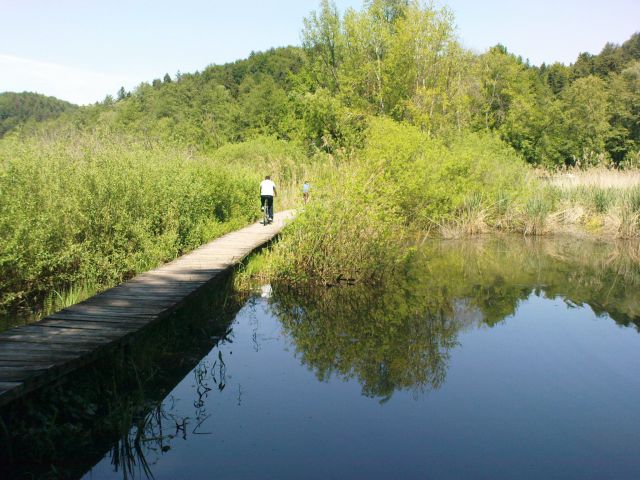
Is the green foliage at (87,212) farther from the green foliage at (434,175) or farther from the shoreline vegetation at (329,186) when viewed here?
the green foliage at (434,175)

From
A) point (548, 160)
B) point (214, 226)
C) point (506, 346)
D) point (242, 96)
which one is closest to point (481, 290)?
point (506, 346)

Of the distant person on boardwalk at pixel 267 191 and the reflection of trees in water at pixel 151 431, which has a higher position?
the distant person on boardwalk at pixel 267 191

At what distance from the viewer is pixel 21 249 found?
23.2 feet

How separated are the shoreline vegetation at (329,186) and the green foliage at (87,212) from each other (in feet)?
0.11

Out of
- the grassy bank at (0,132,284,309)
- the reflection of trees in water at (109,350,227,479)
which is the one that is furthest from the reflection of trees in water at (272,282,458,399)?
the grassy bank at (0,132,284,309)

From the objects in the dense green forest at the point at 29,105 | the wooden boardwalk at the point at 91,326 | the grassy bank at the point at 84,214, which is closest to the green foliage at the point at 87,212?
the grassy bank at the point at 84,214

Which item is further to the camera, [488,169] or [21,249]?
[488,169]

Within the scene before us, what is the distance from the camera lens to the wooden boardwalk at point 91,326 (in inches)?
169

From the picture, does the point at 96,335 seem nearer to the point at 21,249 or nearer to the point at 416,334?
the point at 21,249

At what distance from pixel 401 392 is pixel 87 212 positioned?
5579 mm

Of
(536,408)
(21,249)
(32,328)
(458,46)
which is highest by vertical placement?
(458,46)

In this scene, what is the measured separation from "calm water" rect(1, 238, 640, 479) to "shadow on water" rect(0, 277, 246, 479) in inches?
1.3

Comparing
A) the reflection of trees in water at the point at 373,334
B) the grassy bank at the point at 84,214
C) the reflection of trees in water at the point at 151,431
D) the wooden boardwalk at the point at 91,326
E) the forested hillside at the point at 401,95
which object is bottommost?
the reflection of trees in water at the point at 151,431

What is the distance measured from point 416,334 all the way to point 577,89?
158 ft
